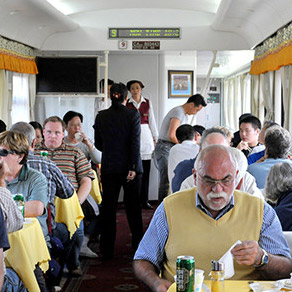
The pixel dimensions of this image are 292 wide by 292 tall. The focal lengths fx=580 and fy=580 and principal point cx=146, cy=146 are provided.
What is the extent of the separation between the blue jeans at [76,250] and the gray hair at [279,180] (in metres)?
2.38

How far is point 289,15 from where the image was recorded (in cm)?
694

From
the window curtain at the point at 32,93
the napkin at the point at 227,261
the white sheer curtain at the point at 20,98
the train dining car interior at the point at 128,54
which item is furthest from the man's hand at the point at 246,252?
the window curtain at the point at 32,93

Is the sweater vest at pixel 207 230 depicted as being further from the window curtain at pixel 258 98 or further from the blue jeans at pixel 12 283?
the window curtain at pixel 258 98

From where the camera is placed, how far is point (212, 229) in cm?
288

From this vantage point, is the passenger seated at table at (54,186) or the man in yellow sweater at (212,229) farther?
the passenger seated at table at (54,186)

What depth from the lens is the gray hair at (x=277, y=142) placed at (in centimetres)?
523

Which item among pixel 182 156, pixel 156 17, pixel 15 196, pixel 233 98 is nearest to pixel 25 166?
pixel 15 196

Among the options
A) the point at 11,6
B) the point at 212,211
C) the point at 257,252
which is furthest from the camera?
the point at 11,6

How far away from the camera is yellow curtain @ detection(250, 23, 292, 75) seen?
7.21 metres

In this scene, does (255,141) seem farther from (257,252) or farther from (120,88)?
(257,252)

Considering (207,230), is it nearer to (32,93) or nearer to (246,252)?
(246,252)

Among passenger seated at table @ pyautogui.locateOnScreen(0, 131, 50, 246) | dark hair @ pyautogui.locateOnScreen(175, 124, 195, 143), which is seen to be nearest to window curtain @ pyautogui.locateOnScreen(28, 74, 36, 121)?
dark hair @ pyautogui.locateOnScreen(175, 124, 195, 143)

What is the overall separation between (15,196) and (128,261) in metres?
2.72

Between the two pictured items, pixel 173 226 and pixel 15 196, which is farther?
pixel 15 196
